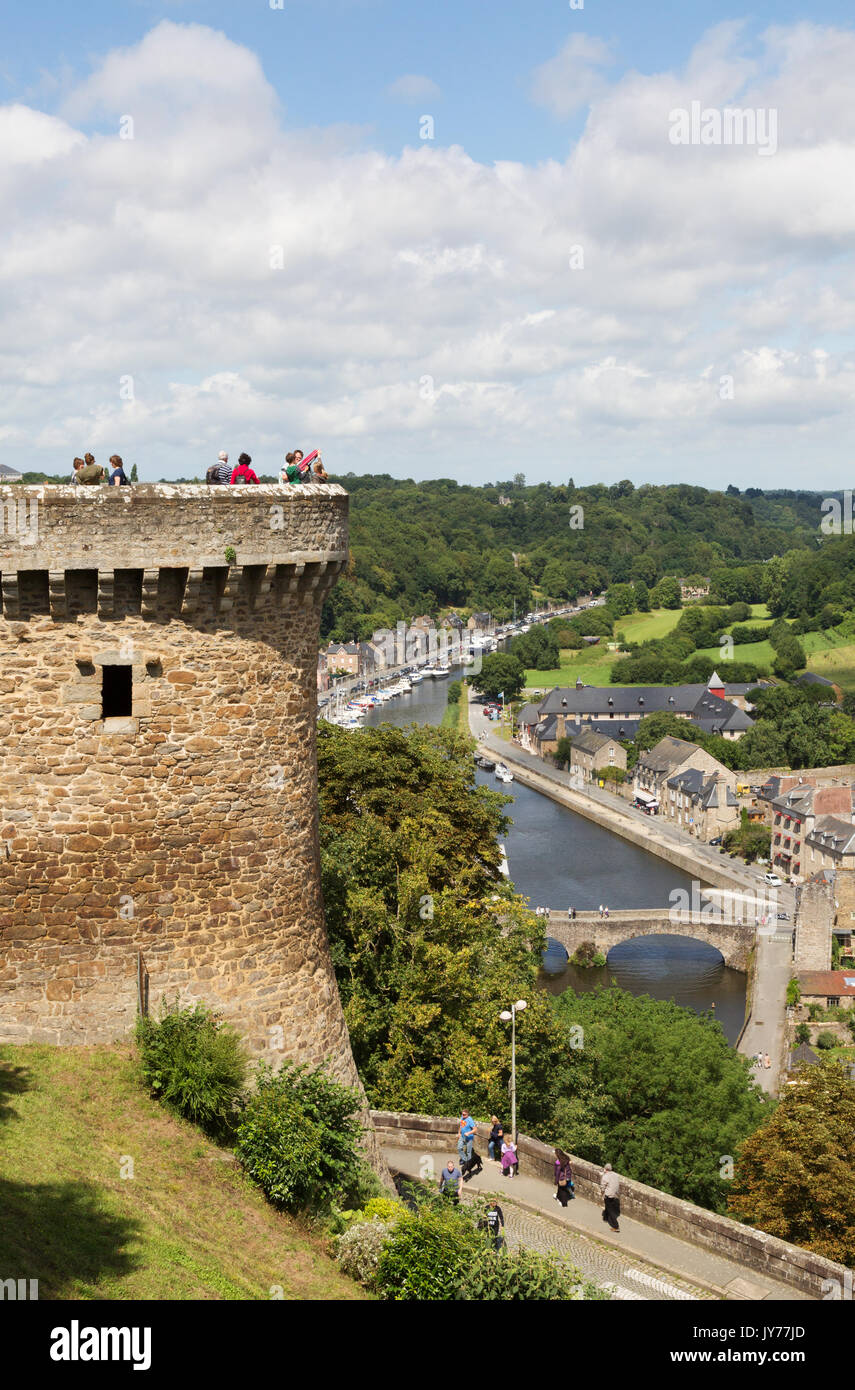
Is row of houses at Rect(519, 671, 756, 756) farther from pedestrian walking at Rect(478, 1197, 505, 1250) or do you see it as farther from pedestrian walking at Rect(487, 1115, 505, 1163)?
pedestrian walking at Rect(478, 1197, 505, 1250)

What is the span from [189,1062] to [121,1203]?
1.73m

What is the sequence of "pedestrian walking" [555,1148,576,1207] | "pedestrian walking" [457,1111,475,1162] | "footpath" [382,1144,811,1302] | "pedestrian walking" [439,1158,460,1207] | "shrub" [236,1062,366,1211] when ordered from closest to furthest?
"shrub" [236,1062,366,1211] < "footpath" [382,1144,811,1302] < "pedestrian walking" [439,1158,460,1207] < "pedestrian walking" [555,1148,576,1207] < "pedestrian walking" [457,1111,475,1162]

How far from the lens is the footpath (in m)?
18.2

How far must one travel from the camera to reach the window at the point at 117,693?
532 inches

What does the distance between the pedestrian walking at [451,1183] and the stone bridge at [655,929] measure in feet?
204

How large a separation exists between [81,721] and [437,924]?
51.0 feet

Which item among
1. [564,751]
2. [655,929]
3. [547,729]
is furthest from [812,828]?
[547,729]

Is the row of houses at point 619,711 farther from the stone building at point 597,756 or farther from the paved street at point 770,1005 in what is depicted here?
the paved street at point 770,1005

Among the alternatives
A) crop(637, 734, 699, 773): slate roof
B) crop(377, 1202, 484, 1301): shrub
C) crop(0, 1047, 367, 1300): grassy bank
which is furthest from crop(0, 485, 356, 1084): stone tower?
crop(637, 734, 699, 773): slate roof

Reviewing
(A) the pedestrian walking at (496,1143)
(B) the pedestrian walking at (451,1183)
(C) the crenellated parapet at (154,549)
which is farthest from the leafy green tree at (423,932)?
(C) the crenellated parapet at (154,549)

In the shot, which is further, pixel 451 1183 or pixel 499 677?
pixel 499 677

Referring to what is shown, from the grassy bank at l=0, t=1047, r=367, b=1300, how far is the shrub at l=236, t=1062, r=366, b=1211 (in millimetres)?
299

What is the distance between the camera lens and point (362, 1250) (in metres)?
13.8

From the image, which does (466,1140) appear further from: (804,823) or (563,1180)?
(804,823)
